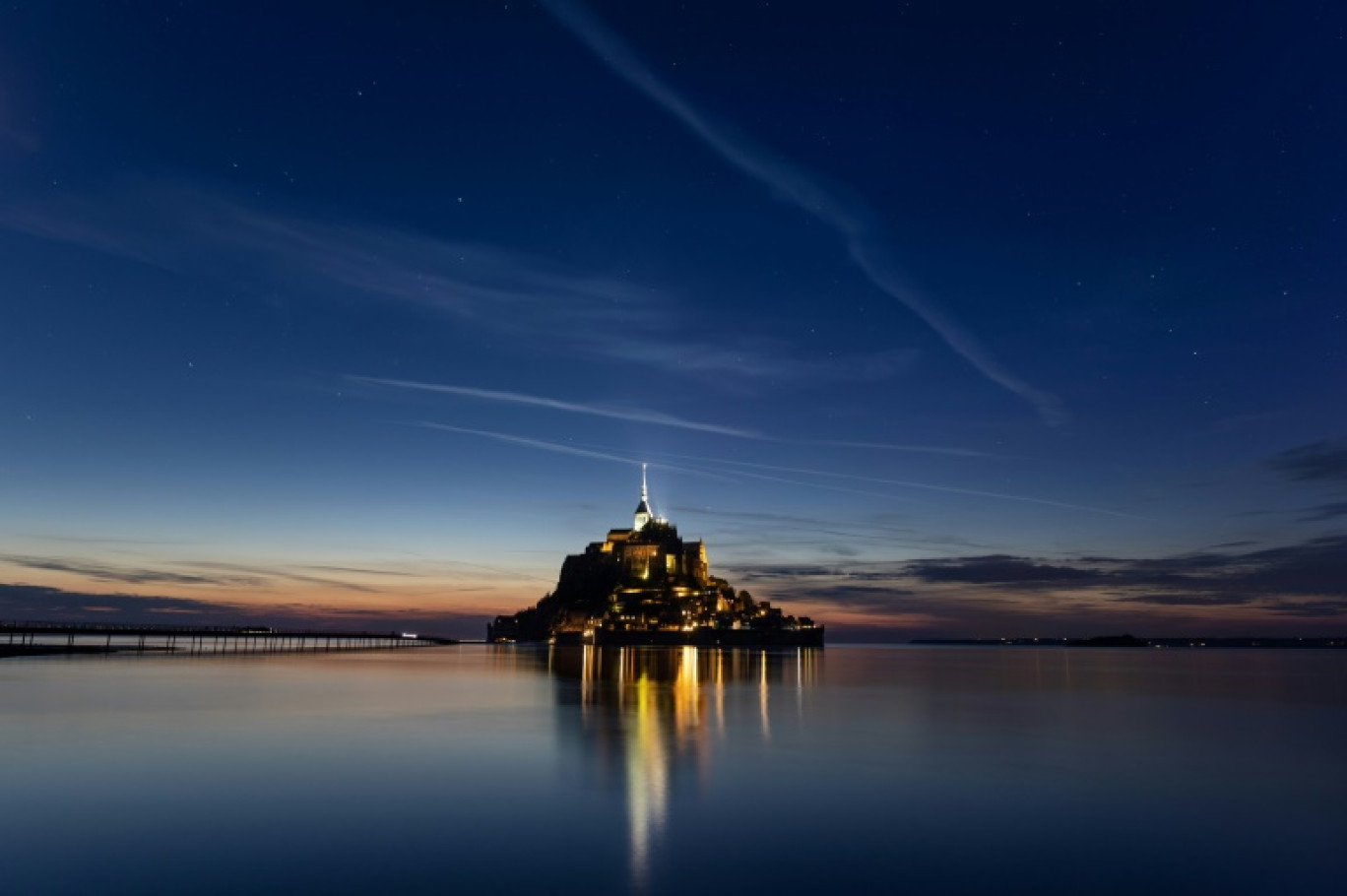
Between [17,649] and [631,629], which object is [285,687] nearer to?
[17,649]

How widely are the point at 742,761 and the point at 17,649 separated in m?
105

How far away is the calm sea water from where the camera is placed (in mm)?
14727

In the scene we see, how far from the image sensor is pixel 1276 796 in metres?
22.7

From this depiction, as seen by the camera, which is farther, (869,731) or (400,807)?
(869,731)

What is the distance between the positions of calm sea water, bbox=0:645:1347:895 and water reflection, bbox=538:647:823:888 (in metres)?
0.15

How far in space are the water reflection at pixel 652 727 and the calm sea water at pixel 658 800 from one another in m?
0.15

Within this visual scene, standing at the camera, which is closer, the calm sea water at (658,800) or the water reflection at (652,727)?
the calm sea water at (658,800)

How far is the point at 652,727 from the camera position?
34.2m

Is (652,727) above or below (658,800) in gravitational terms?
below

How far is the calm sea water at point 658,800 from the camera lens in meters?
14.7

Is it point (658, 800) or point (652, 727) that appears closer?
point (658, 800)

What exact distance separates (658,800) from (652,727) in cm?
1429

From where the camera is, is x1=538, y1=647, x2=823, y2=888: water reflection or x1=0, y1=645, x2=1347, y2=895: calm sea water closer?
x1=0, y1=645, x2=1347, y2=895: calm sea water

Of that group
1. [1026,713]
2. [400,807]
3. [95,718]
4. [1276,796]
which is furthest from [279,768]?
[1026,713]
